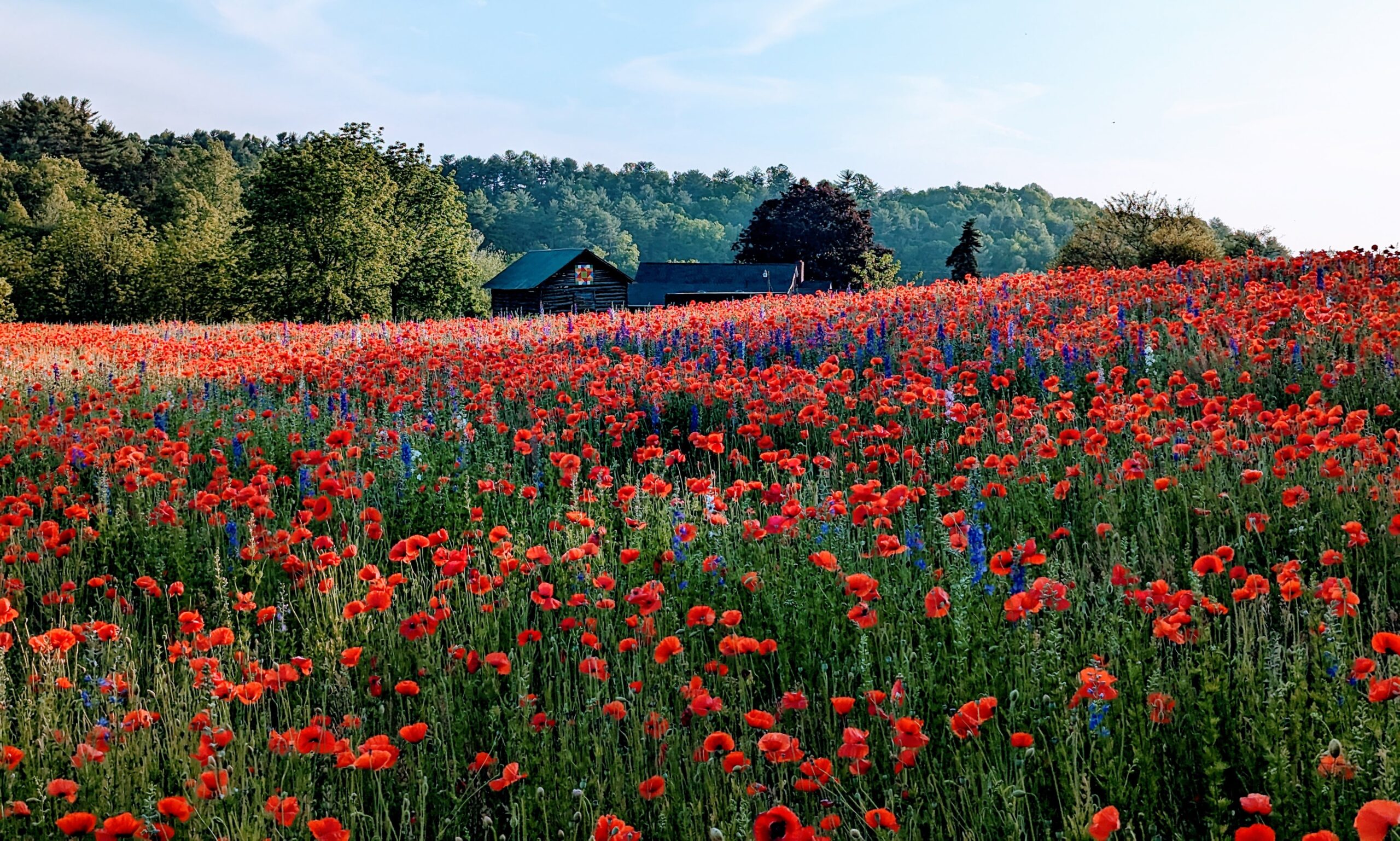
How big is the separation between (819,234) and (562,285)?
63.4 feet

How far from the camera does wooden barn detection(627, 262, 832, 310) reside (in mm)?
Answer: 57406

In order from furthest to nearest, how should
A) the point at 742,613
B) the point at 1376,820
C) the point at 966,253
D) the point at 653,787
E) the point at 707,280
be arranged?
the point at 966,253, the point at 707,280, the point at 742,613, the point at 653,787, the point at 1376,820

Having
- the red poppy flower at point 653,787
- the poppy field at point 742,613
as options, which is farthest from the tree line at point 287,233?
the red poppy flower at point 653,787

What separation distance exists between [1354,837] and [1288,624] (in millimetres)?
1267

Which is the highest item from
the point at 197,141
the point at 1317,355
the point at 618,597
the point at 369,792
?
the point at 197,141

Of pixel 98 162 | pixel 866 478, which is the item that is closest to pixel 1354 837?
pixel 866 478

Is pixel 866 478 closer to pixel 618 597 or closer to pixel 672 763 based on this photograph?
pixel 618 597

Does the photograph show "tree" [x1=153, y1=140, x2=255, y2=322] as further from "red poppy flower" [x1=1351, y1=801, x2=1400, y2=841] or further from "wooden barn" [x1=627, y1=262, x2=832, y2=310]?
"red poppy flower" [x1=1351, y1=801, x2=1400, y2=841]

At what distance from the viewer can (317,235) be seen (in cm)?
4147

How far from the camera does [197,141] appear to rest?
310ft

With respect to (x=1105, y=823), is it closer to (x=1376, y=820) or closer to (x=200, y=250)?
(x=1376, y=820)

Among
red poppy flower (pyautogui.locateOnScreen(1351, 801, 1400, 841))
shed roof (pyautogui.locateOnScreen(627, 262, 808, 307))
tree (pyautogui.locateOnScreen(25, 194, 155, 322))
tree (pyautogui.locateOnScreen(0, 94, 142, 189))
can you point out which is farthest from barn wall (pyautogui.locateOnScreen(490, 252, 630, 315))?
red poppy flower (pyautogui.locateOnScreen(1351, 801, 1400, 841))

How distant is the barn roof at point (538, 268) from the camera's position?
180ft

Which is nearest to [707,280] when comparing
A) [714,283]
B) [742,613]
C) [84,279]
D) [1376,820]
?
[714,283]
